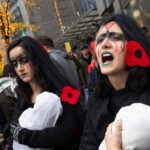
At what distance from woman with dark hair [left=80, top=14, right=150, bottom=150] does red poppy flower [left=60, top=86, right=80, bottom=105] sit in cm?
39

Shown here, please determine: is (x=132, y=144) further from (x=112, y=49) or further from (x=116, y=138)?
(x=112, y=49)

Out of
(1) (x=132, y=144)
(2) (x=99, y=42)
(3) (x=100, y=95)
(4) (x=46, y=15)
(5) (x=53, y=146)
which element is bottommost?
(5) (x=53, y=146)

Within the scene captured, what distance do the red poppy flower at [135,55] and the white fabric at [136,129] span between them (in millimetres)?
544

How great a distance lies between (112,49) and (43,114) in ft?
2.83

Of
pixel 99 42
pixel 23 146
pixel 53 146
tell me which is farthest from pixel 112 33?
pixel 23 146

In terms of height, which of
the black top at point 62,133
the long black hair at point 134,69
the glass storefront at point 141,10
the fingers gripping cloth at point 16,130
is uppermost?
the glass storefront at point 141,10

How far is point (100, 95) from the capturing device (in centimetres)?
193

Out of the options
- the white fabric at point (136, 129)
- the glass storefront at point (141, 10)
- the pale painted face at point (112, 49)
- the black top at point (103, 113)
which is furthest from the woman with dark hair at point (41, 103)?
the glass storefront at point (141, 10)

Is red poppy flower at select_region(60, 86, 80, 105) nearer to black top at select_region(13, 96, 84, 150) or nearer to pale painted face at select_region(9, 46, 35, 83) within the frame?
black top at select_region(13, 96, 84, 150)

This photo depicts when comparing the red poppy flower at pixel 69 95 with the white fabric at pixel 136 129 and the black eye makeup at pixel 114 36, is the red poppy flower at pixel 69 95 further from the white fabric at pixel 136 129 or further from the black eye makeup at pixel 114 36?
the white fabric at pixel 136 129

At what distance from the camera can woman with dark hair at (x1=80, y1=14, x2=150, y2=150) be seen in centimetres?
173

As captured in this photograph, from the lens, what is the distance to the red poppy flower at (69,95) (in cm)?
228

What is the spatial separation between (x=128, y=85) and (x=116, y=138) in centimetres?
61

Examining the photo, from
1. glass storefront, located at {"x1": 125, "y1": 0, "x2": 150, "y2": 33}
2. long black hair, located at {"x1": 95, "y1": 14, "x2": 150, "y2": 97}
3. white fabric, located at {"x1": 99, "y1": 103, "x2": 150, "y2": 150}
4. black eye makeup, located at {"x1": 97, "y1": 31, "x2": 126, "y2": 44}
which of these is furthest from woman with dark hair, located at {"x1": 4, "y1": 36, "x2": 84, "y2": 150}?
glass storefront, located at {"x1": 125, "y1": 0, "x2": 150, "y2": 33}
